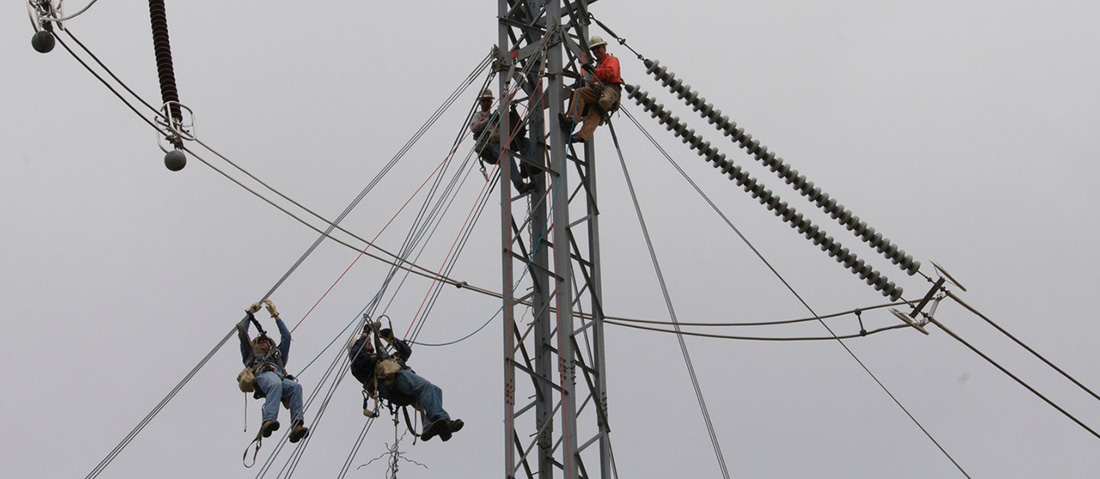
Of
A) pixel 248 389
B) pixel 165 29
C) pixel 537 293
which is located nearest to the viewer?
pixel 165 29

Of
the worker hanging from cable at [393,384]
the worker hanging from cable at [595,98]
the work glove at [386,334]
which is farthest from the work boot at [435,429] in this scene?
the worker hanging from cable at [595,98]

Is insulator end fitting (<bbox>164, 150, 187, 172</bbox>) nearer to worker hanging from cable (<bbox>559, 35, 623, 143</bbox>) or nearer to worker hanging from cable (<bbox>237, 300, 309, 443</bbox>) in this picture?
worker hanging from cable (<bbox>237, 300, 309, 443</bbox>)

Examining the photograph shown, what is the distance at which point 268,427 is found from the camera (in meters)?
13.4

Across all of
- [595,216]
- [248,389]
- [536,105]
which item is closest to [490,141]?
[536,105]

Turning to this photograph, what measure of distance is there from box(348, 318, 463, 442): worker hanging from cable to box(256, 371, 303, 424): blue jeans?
1.75 ft

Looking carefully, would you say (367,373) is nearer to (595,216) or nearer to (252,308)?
(252,308)

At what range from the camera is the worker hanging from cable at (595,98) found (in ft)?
44.3

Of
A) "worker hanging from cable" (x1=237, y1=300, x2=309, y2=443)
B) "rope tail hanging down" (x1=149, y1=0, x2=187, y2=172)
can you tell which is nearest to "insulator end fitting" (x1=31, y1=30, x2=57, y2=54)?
"rope tail hanging down" (x1=149, y1=0, x2=187, y2=172)

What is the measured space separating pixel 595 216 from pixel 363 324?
7.52 feet

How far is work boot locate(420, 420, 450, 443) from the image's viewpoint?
13.6 meters

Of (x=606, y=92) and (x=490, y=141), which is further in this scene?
(x=490, y=141)

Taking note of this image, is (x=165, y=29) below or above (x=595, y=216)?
below

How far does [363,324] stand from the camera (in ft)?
45.5

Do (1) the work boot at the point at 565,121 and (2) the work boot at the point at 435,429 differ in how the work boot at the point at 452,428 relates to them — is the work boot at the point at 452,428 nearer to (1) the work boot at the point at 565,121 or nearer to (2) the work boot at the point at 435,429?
(2) the work boot at the point at 435,429
